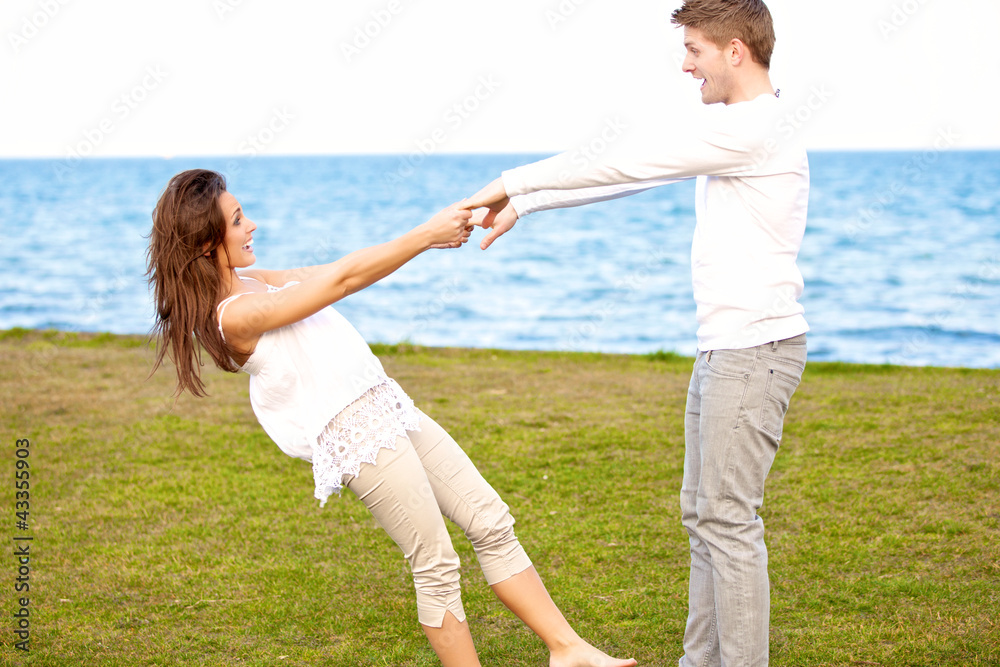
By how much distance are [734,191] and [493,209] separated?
0.82 m

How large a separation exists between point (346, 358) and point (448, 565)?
0.76 metres

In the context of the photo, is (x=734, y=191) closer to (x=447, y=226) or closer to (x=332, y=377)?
(x=447, y=226)

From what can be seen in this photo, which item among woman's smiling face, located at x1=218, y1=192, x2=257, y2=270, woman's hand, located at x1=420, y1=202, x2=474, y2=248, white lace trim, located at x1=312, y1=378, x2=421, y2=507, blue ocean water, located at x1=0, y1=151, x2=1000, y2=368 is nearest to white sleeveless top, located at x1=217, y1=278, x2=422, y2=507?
white lace trim, located at x1=312, y1=378, x2=421, y2=507

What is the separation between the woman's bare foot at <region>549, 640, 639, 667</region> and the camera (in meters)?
2.93

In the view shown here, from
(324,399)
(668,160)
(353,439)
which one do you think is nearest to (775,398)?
(668,160)

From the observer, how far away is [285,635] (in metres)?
3.61

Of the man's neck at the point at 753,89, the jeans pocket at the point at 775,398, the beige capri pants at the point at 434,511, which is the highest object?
the man's neck at the point at 753,89

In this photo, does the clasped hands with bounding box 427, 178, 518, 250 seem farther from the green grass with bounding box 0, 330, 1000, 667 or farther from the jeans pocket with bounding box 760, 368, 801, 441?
the green grass with bounding box 0, 330, 1000, 667

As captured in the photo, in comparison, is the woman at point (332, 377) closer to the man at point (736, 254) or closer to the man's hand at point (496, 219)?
the man's hand at point (496, 219)

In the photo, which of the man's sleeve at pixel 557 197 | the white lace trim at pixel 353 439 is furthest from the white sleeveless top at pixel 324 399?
the man's sleeve at pixel 557 197

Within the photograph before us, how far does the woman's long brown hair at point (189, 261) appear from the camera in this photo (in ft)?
9.05

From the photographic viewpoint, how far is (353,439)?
9.02 feet

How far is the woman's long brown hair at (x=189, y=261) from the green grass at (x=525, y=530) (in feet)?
4.73

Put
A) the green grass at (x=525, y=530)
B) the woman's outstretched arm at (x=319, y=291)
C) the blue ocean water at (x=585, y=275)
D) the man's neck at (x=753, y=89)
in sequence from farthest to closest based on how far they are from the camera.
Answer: the blue ocean water at (x=585, y=275) → the green grass at (x=525, y=530) → the woman's outstretched arm at (x=319, y=291) → the man's neck at (x=753, y=89)
